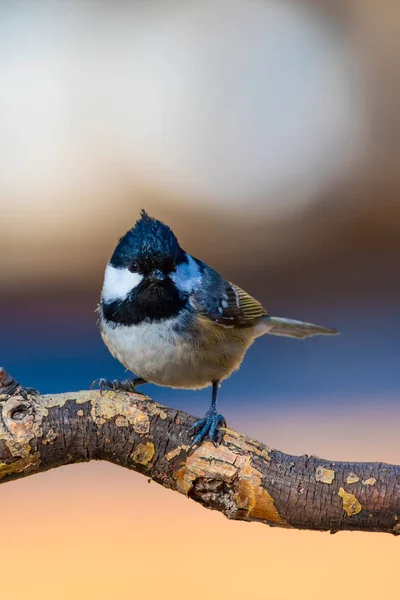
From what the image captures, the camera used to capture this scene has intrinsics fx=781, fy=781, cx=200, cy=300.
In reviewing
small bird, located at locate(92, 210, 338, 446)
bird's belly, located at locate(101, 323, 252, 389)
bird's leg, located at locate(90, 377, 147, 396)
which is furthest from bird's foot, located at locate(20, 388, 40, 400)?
bird's belly, located at locate(101, 323, 252, 389)

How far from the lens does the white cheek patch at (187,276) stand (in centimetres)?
233

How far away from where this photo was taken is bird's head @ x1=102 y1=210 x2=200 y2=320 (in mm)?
2227

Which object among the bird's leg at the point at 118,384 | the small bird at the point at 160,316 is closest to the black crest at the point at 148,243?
the small bird at the point at 160,316

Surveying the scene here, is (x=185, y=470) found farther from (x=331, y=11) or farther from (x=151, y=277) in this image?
(x=331, y=11)

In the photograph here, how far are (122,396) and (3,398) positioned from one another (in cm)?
29

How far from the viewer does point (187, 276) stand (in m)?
2.40

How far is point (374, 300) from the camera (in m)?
6.90

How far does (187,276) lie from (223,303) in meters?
0.18

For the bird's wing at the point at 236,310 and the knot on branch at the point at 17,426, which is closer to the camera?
the knot on branch at the point at 17,426

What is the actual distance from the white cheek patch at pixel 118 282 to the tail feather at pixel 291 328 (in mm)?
684

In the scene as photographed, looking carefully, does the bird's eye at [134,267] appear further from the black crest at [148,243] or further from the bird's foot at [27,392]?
the bird's foot at [27,392]

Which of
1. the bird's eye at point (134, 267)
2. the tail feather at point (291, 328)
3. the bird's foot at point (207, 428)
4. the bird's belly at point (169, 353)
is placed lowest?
the bird's foot at point (207, 428)

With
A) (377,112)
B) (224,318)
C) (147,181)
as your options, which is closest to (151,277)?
(224,318)

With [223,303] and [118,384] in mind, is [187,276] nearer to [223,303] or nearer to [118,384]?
[223,303]
